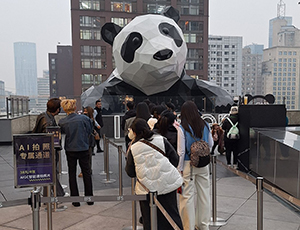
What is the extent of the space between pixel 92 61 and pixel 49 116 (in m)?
43.5

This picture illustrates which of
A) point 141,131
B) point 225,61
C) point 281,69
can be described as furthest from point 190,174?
point 225,61

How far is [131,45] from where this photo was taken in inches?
439

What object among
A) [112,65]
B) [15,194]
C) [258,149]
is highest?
[112,65]

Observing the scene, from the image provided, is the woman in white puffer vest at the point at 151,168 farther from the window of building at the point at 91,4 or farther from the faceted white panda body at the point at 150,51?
the window of building at the point at 91,4

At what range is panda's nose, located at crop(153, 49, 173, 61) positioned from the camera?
10740 mm

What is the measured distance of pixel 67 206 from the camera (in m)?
5.01

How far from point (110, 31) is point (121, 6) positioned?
3769cm

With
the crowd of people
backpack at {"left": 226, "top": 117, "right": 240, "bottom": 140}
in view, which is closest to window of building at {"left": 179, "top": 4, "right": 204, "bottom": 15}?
backpack at {"left": 226, "top": 117, "right": 240, "bottom": 140}

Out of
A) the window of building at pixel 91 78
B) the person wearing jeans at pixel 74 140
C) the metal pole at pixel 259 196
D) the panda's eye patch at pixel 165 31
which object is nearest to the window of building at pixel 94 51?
the window of building at pixel 91 78

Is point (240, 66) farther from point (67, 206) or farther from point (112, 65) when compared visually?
point (67, 206)

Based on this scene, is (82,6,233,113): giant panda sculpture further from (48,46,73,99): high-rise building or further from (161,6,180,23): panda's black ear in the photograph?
(48,46,73,99): high-rise building

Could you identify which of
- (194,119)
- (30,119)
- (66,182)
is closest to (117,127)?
(30,119)

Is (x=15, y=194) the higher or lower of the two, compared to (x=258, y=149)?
lower

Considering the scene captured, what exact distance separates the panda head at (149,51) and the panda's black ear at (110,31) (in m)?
0.59
